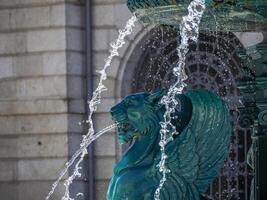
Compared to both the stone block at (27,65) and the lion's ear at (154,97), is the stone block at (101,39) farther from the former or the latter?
the lion's ear at (154,97)

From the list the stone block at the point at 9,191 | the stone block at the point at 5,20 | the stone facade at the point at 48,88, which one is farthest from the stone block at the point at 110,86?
the stone block at the point at 9,191

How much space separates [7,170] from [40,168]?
52 centimetres

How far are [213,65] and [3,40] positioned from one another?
8.86 feet

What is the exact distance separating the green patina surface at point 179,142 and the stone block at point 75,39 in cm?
851

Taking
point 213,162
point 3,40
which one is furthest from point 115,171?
point 3,40

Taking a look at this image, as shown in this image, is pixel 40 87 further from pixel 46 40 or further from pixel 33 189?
pixel 33 189

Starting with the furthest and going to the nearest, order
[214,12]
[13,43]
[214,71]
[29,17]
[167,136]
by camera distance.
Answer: [13,43]
[29,17]
[214,71]
[214,12]
[167,136]

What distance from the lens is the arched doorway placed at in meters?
13.7

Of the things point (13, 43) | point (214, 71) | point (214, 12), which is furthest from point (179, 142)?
point (13, 43)

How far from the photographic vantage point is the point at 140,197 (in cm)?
598

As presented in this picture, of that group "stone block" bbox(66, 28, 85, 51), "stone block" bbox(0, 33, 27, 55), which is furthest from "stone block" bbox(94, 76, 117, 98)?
"stone block" bbox(0, 33, 27, 55)

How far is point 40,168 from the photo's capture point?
14688 mm

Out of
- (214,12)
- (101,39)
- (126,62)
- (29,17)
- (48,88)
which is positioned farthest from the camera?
(29,17)

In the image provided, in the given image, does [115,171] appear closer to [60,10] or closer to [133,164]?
[133,164]
